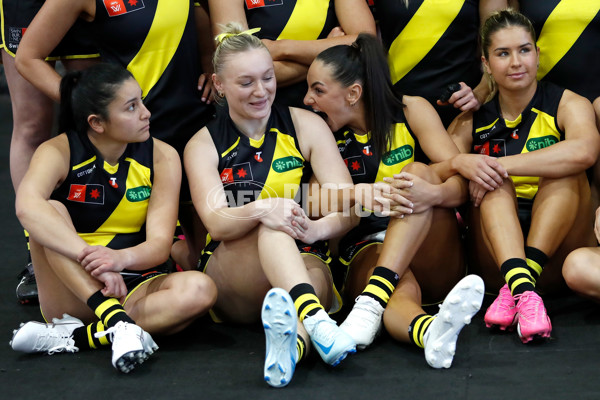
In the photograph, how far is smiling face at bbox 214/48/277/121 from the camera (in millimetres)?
2844

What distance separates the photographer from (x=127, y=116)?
281cm

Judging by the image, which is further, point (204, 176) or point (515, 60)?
point (515, 60)

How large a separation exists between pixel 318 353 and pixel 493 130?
1091mm

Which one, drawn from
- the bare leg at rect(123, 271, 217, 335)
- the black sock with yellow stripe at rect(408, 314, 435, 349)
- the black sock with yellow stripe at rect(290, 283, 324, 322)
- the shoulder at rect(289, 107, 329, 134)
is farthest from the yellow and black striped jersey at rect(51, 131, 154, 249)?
the black sock with yellow stripe at rect(408, 314, 435, 349)

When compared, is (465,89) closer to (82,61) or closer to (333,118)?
(333,118)

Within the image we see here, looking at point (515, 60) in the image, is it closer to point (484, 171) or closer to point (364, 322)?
point (484, 171)

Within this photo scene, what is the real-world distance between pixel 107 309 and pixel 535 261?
139 centimetres

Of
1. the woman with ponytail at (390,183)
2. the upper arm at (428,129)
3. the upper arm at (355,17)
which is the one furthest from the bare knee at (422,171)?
the upper arm at (355,17)

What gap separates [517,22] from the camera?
3008mm

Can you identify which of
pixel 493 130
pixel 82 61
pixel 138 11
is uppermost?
pixel 138 11

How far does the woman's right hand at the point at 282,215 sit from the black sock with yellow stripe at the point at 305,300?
0.60 feet

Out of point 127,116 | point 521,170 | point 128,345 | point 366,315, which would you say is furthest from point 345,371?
point 127,116

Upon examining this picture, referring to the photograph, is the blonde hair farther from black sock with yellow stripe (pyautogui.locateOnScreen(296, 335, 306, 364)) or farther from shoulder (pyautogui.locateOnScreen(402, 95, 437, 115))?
black sock with yellow stripe (pyautogui.locateOnScreen(296, 335, 306, 364))

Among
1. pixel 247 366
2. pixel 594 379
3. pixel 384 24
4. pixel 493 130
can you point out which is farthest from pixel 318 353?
pixel 384 24
